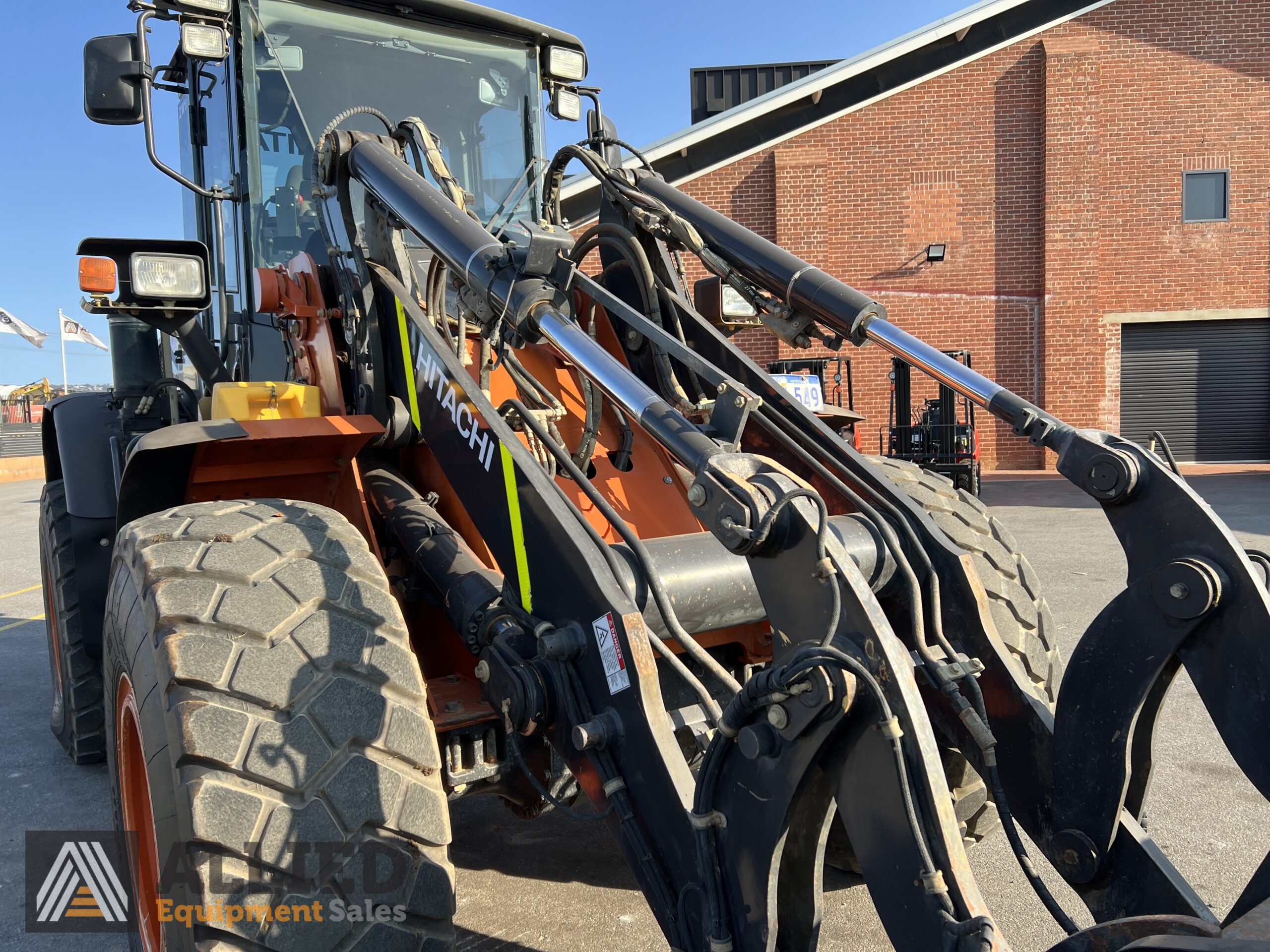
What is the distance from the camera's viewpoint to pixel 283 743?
196cm

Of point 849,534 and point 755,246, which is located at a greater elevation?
point 755,246

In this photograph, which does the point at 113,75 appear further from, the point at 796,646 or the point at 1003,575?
the point at 1003,575

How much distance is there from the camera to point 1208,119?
56.9ft

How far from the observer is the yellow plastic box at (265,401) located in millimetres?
3080

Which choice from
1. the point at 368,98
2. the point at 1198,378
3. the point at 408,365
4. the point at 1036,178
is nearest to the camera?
the point at 408,365

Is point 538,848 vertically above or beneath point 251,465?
beneath

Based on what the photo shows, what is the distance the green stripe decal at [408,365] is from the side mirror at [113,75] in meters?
1.51

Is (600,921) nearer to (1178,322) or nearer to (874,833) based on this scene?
(874,833)

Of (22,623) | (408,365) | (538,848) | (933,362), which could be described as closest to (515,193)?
(408,365)

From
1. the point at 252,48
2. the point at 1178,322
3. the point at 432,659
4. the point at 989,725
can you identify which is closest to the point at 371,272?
the point at 432,659

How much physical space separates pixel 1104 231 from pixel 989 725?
18.0 metres

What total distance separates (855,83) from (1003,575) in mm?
16481
